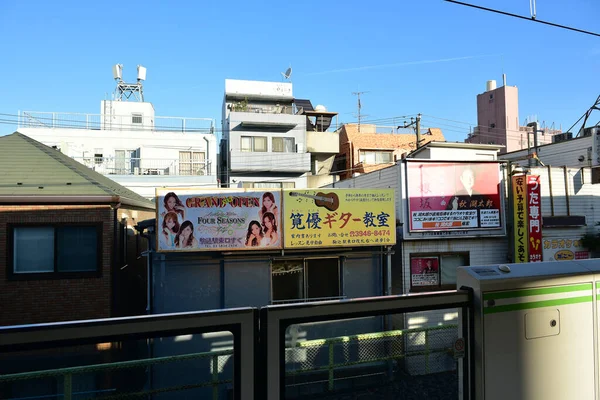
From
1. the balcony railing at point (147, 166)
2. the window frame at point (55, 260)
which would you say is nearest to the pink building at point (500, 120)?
the balcony railing at point (147, 166)

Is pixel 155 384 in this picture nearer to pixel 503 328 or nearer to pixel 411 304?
pixel 411 304

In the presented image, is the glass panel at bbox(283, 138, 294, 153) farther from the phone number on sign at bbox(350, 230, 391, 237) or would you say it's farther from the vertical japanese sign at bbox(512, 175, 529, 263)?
the phone number on sign at bbox(350, 230, 391, 237)

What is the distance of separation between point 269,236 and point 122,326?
744cm

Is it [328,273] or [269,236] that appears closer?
[269,236]

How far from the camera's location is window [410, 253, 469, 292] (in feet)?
37.8

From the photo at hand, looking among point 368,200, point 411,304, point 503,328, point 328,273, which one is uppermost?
point 368,200

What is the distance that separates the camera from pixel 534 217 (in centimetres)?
1162

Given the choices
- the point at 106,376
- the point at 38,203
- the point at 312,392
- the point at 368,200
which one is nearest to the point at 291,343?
the point at 312,392

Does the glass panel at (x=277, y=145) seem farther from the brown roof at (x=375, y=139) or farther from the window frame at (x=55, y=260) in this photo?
the window frame at (x=55, y=260)

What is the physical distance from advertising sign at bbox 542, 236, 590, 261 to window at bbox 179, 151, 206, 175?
822 inches

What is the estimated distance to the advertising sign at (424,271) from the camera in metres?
11.5

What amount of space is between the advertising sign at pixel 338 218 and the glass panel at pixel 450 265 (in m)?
2.48

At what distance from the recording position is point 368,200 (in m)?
10.2

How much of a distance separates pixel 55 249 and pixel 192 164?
19.1 metres
